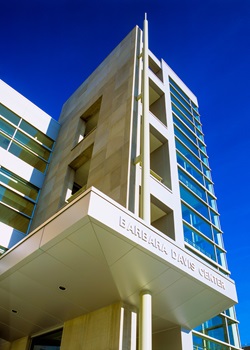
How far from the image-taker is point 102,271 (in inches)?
353

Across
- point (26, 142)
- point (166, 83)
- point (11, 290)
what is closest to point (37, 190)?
point (26, 142)

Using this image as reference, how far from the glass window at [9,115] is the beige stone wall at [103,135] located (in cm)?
319

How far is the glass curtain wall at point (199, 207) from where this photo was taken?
14.0 meters

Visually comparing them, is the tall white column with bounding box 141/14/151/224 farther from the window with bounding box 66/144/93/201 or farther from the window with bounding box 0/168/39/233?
the window with bounding box 0/168/39/233

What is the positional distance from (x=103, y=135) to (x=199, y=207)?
7089 mm

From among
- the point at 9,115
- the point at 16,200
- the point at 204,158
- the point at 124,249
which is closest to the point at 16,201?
the point at 16,200

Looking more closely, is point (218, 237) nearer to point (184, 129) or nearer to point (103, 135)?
point (184, 129)

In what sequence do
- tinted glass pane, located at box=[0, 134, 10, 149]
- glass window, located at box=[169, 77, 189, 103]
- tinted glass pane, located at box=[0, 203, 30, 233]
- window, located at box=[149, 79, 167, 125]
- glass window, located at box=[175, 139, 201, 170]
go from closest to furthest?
tinted glass pane, located at box=[0, 203, 30, 233] → tinted glass pane, located at box=[0, 134, 10, 149] → glass window, located at box=[175, 139, 201, 170] → window, located at box=[149, 79, 167, 125] → glass window, located at box=[169, 77, 189, 103]

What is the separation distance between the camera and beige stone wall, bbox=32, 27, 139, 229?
13002mm

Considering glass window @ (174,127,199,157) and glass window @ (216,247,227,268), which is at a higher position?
glass window @ (174,127,199,157)

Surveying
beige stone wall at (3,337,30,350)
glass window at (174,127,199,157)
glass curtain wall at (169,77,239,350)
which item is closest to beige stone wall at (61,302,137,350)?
beige stone wall at (3,337,30,350)

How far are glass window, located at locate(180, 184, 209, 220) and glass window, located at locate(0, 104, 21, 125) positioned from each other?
37.4ft

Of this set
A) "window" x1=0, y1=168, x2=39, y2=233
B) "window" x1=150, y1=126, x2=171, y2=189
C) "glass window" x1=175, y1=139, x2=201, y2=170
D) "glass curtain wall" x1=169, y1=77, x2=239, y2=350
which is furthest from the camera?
"glass window" x1=175, y1=139, x2=201, y2=170

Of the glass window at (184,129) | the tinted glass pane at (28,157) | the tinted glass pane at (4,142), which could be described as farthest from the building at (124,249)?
the glass window at (184,129)
